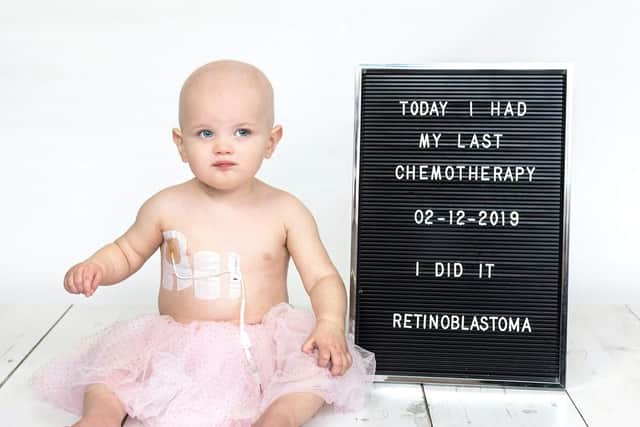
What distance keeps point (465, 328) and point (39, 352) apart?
83 centimetres

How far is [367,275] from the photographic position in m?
1.91

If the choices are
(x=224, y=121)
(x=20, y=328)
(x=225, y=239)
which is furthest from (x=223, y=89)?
(x=20, y=328)

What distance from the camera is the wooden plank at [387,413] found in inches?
67.7

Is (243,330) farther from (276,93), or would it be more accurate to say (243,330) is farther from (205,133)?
(276,93)

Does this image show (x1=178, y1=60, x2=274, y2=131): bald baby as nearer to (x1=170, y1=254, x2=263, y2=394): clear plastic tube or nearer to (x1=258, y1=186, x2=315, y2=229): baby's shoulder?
(x1=258, y1=186, x2=315, y2=229): baby's shoulder

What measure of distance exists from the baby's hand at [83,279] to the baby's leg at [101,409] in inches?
6.2

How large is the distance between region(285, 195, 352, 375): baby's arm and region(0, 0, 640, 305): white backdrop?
656mm

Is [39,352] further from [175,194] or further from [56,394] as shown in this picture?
[175,194]

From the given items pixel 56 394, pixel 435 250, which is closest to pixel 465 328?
pixel 435 250

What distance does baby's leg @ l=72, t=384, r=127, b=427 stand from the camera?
161 centimetres

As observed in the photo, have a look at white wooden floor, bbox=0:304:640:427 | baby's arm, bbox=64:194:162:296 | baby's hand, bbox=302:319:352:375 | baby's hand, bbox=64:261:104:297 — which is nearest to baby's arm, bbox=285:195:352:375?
baby's hand, bbox=302:319:352:375

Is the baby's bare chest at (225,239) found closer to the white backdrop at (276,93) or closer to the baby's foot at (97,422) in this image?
the baby's foot at (97,422)

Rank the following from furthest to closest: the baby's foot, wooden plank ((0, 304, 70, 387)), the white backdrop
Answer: the white backdrop → wooden plank ((0, 304, 70, 387)) → the baby's foot

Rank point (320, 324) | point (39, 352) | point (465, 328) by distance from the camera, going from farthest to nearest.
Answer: point (39, 352) < point (465, 328) < point (320, 324)
